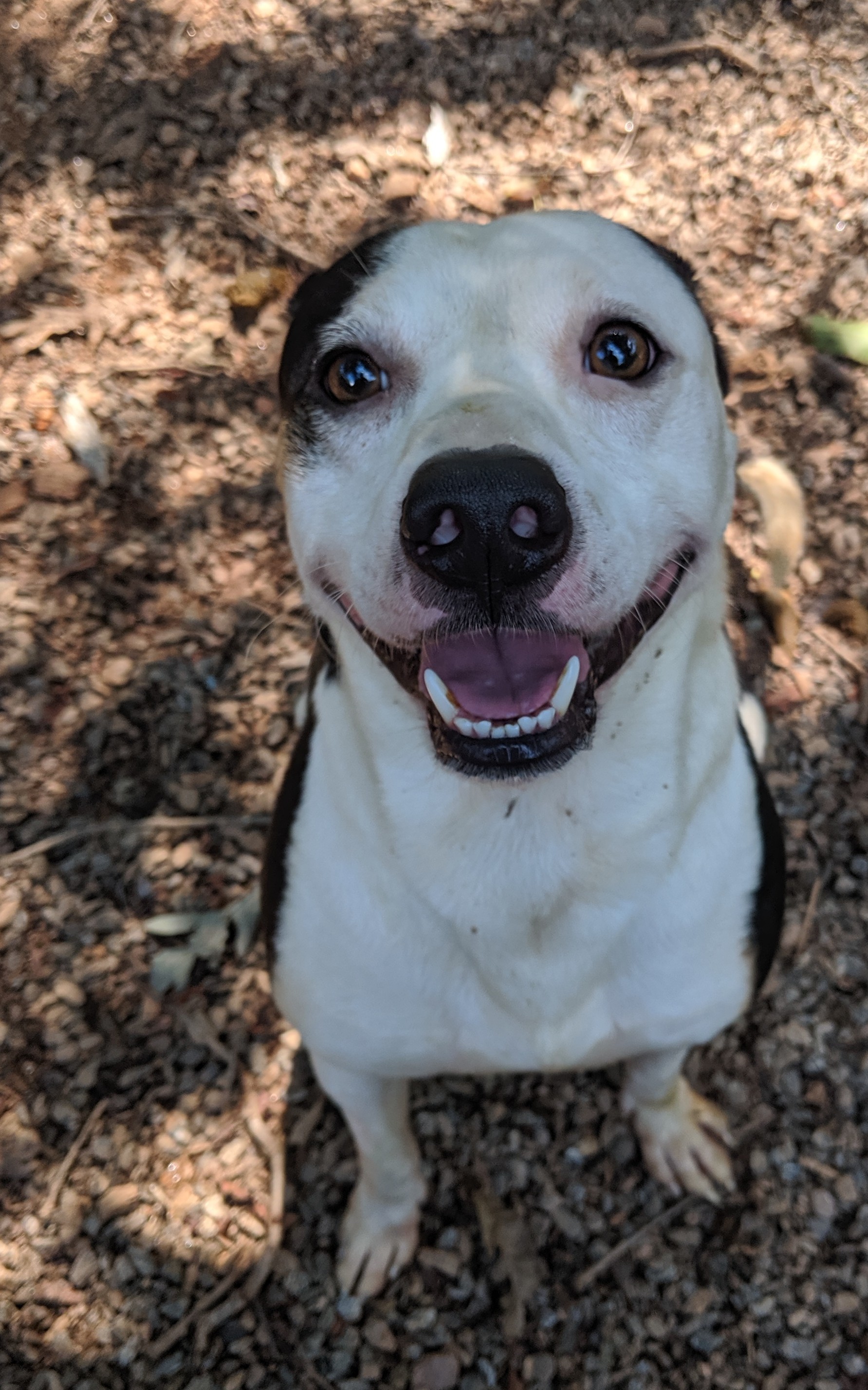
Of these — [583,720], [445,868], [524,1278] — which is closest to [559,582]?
[583,720]

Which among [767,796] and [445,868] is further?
[767,796]

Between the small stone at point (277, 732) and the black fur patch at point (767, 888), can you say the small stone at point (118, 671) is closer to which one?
the small stone at point (277, 732)

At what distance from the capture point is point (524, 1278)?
271 cm

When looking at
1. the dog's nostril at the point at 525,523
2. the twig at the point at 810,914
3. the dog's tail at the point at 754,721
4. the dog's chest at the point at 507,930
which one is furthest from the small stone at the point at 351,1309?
the dog's nostril at the point at 525,523

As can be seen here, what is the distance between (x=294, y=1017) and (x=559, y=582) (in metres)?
1.16

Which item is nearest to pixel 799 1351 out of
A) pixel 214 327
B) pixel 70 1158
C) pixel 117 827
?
pixel 70 1158

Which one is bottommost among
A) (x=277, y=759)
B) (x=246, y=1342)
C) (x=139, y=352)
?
(x=246, y=1342)

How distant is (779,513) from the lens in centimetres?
352

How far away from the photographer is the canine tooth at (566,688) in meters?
1.62

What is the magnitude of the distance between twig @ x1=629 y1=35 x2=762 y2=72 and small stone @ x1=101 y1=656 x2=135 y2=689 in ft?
9.50

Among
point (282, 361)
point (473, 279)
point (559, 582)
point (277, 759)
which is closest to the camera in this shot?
point (559, 582)

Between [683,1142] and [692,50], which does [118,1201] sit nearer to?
[683,1142]

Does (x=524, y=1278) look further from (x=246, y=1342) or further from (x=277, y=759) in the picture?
(x=277, y=759)

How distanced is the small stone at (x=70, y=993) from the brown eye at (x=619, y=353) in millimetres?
2206
